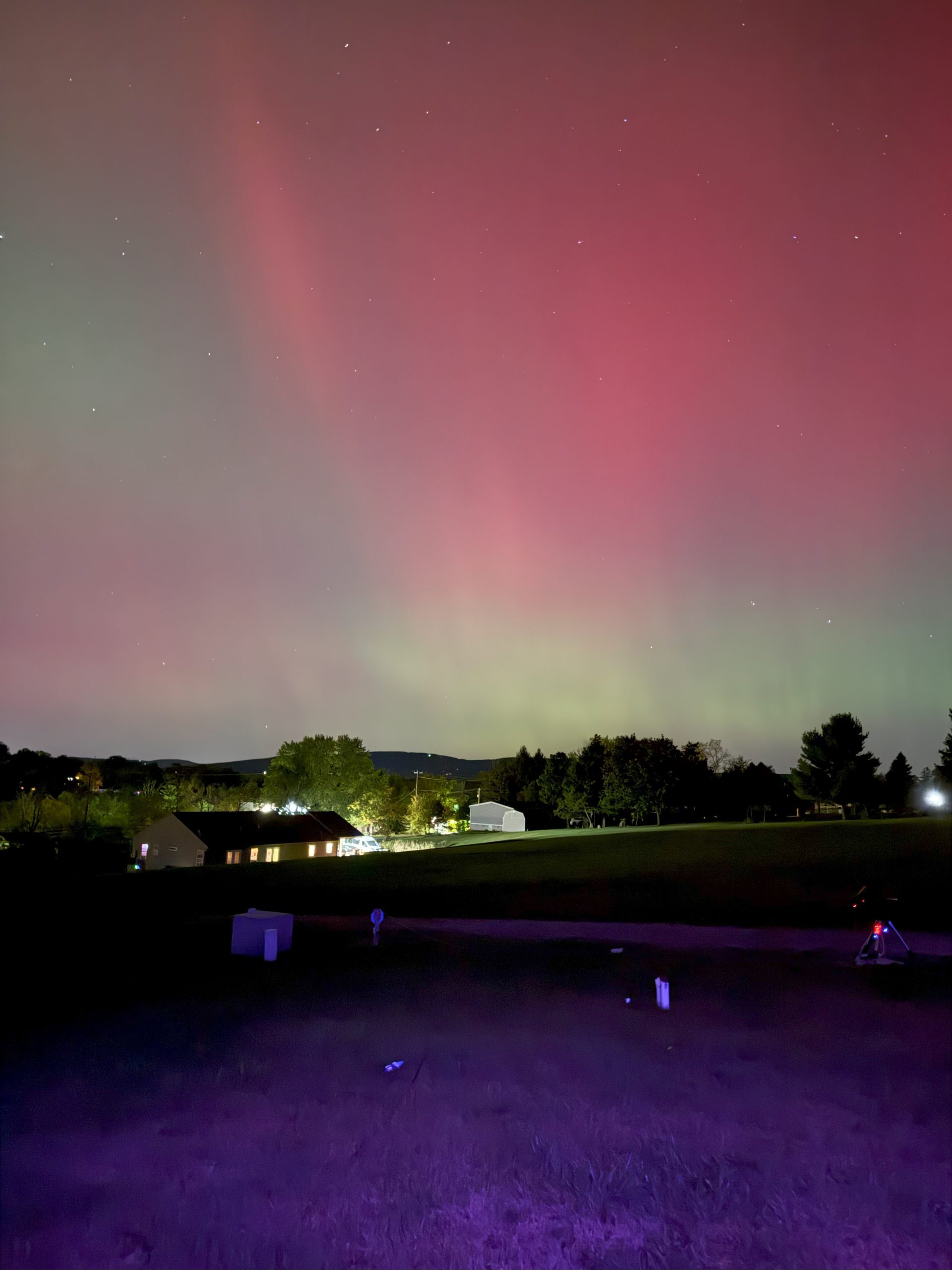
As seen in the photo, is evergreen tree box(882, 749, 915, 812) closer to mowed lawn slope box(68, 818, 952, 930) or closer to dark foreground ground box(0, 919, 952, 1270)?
mowed lawn slope box(68, 818, 952, 930)

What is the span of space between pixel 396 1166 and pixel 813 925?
15301 mm

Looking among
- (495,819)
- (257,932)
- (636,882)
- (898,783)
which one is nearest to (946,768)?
(898,783)

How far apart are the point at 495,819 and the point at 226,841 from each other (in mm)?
48441

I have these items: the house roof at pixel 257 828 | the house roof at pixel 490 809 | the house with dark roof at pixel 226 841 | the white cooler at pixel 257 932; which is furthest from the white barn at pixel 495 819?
the white cooler at pixel 257 932

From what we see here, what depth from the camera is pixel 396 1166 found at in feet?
21.7

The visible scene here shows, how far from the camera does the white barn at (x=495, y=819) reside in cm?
10969

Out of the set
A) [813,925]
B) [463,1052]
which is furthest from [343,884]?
[463,1052]

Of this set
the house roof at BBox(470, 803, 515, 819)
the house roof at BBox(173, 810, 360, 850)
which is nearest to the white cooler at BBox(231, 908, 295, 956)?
the house roof at BBox(173, 810, 360, 850)

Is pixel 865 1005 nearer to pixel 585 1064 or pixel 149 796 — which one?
pixel 585 1064

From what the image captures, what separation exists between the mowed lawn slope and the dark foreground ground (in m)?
2.16

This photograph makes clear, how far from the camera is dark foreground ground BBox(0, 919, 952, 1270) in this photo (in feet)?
18.2

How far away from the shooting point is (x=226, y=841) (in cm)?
7475

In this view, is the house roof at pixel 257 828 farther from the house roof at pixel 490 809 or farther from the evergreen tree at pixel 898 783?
the evergreen tree at pixel 898 783

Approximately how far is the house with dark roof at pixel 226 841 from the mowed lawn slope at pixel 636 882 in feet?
57.3
